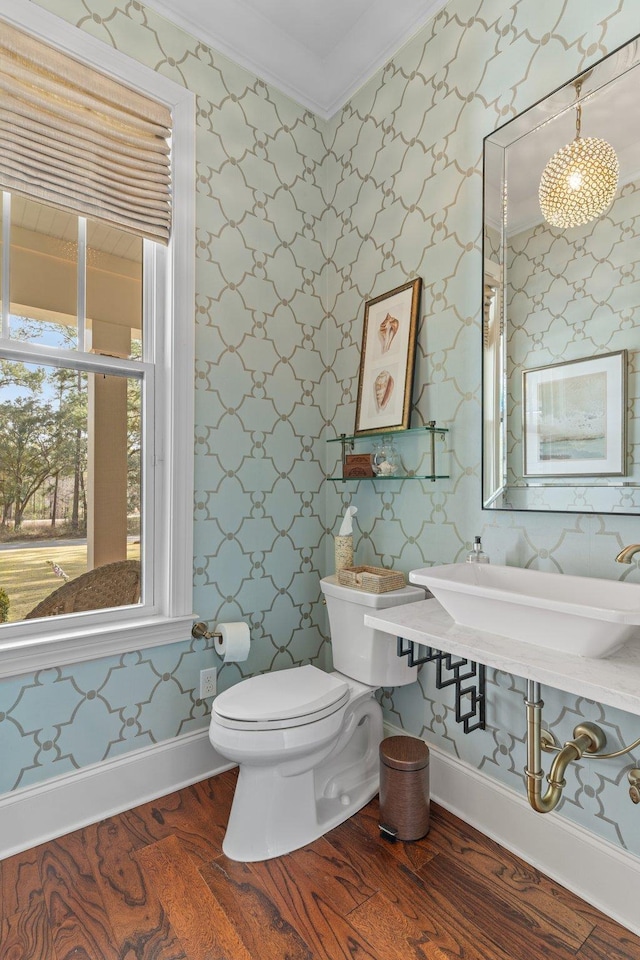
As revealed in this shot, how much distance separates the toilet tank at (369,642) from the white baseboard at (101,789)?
2.18 ft

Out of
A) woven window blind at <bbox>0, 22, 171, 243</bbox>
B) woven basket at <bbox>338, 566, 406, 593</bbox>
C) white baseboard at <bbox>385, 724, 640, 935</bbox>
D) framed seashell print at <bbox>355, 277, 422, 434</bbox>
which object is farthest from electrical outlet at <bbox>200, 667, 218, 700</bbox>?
woven window blind at <bbox>0, 22, 171, 243</bbox>

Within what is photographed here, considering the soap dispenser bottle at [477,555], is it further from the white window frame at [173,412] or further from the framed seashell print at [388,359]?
the white window frame at [173,412]

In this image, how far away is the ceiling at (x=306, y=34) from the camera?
1942 mm

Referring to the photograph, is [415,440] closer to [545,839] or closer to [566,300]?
[566,300]

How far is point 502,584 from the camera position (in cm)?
155

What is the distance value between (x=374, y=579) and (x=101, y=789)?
1183 millimetres

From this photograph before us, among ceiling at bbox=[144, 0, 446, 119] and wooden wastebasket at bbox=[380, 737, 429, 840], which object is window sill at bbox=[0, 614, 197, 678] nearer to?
wooden wastebasket at bbox=[380, 737, 429, 840]

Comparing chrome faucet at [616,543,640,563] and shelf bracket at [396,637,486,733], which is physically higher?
chrome faucet at [616,543,640,563]

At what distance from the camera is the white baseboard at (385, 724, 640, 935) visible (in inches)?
53.1

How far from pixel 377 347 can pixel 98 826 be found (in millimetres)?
2013

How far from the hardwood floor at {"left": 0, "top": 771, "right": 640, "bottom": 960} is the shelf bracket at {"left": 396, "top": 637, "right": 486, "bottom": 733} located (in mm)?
364

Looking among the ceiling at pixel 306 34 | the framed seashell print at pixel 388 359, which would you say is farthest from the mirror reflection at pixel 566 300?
the ceiling at pixel 306 34

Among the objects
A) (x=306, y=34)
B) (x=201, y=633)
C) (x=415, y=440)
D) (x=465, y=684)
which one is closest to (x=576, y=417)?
(x=415, y=440)

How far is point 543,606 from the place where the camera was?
114 cm
